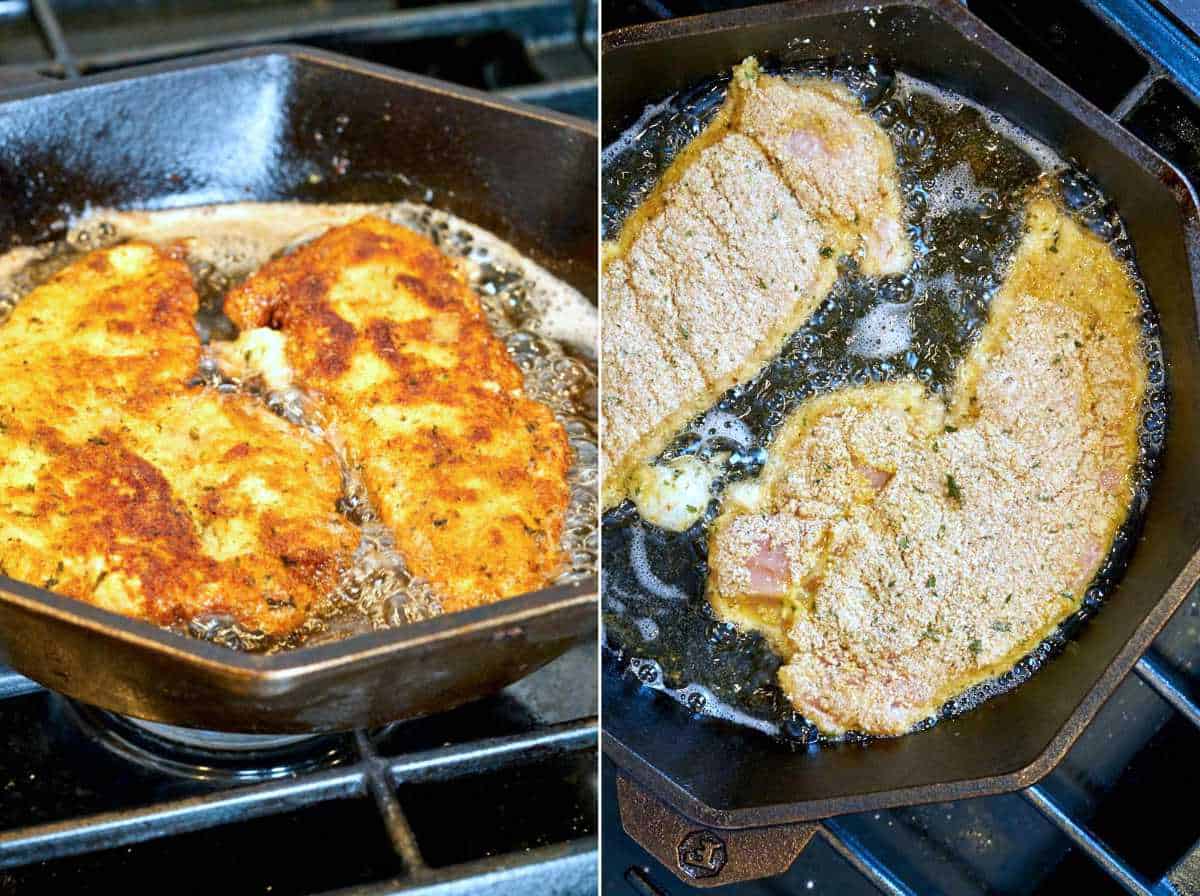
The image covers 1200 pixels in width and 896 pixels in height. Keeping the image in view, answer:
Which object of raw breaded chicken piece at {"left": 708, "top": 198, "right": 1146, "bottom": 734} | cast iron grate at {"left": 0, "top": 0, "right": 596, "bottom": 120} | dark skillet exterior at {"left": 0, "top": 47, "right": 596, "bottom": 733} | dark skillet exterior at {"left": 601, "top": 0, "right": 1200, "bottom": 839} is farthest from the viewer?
cast iron grate at {"left": 0, "top": 0, "right": 596, "bottom": 120}

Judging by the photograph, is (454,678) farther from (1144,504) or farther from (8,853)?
(1144,504)

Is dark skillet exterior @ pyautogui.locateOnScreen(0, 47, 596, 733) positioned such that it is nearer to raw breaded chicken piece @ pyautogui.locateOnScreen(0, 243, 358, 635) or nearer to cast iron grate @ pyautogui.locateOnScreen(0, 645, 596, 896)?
raw breaded chicken piece @ pyautogui.locateOnScreen(0, 243, 358, 635)

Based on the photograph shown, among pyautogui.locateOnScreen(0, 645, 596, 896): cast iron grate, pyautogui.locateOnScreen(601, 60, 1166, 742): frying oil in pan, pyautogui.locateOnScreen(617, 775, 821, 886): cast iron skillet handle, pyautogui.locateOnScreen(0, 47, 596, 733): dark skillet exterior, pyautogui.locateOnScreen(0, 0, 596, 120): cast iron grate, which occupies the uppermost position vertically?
pyautogui.locateOnScreen(0, 0, 596, 120): cast iron grate

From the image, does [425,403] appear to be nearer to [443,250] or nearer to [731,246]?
[443,250]

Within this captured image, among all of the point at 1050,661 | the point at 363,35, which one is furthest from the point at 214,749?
the point at 363,35

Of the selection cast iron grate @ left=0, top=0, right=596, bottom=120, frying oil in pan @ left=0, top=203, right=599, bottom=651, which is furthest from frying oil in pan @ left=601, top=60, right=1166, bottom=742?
cast iron grate @ left=0, top=0, right=596, bottom=120

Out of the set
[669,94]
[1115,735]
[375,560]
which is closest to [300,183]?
[375,560]

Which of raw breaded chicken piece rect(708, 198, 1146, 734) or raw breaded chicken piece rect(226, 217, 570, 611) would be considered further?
raw breaded chicken piece rect(226, 217, 570, 611)
